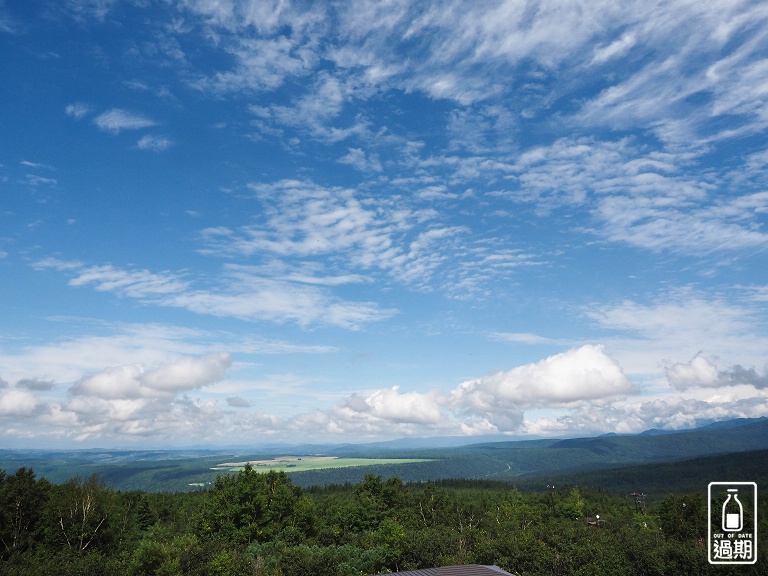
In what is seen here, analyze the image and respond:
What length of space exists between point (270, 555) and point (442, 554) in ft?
59.7

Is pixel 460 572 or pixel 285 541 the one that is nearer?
pixel 460 572

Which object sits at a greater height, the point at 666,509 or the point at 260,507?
the point at 260,507

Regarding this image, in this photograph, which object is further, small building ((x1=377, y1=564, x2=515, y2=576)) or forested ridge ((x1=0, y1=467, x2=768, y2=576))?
forested ridge ((x1=0, y1=467, x2=768, y2=576))

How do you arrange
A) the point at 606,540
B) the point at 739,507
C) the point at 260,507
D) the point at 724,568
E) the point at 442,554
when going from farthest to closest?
1. the point at 260,507
2. the point at 606,540
3. the point at 442,554
4. the point at 724,568
5. the point at 739,507

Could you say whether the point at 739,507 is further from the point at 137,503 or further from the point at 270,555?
the point at 137,503

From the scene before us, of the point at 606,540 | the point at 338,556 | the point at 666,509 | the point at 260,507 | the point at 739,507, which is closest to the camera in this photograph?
the point at 739,507

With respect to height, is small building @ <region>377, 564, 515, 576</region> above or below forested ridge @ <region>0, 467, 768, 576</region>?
above

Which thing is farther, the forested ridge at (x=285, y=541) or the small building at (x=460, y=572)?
the forested ridge at (x=285, y=541)

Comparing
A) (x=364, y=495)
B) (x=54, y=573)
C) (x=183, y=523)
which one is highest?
(x=54, y=573)

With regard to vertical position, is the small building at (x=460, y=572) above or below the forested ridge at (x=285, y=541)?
above

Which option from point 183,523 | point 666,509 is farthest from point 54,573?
point 666,509

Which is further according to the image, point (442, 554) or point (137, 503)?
point (137, 503)

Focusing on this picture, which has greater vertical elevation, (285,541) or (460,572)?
(460,572)

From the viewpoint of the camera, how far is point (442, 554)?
5494cm
